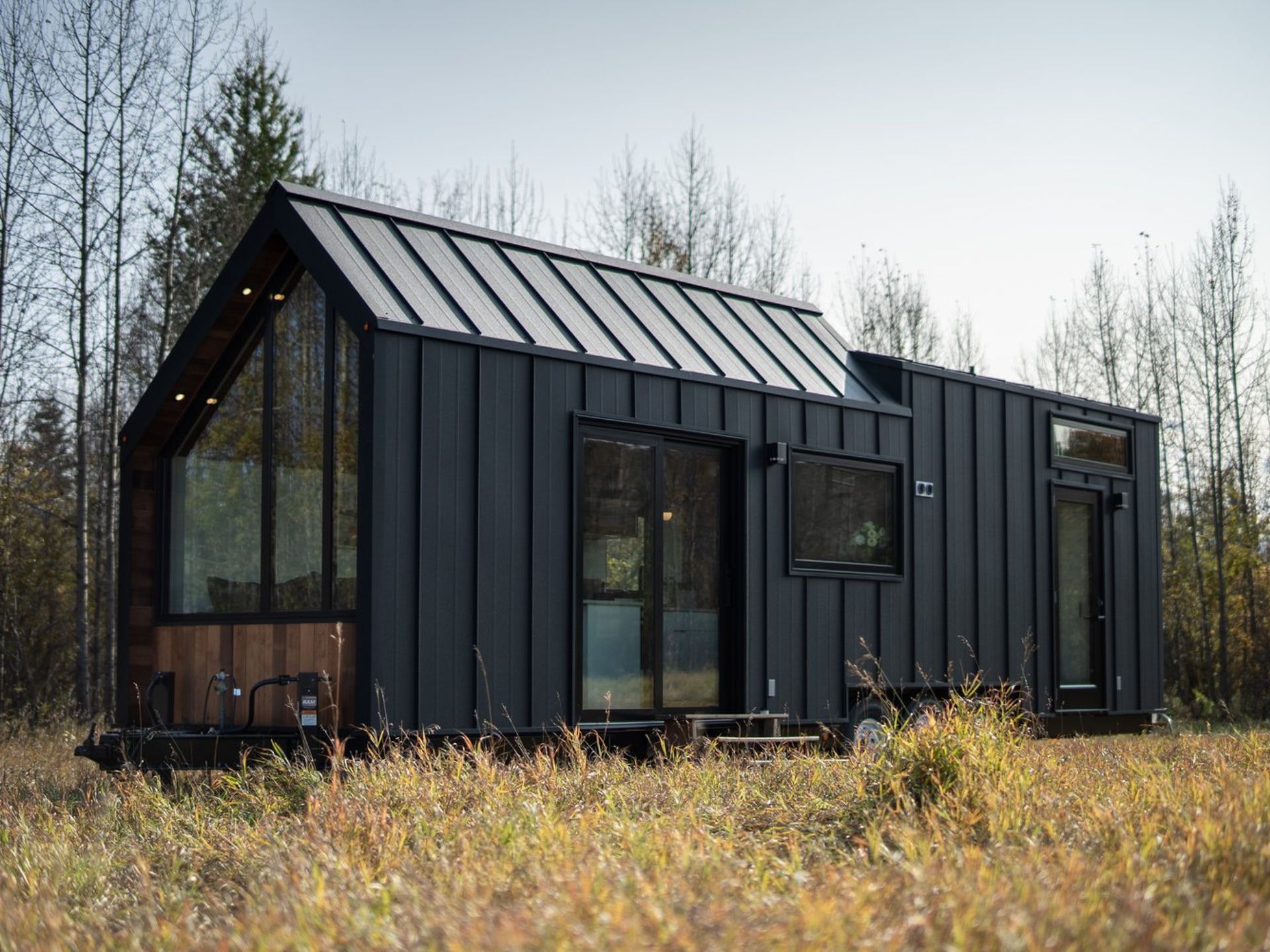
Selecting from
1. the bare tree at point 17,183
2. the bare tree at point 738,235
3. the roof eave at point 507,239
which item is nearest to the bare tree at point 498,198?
the bare tree at point 738,235

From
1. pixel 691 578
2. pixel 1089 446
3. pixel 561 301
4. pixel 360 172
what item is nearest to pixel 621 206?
pixel 360 172

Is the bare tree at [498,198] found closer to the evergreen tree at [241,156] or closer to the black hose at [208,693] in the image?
the evergreen tree at [241,156]

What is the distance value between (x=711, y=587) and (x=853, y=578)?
124 cm

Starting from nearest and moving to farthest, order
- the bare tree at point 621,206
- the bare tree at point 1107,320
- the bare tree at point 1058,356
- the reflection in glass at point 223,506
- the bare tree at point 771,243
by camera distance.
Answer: the reflection in glass at point 223,506
the bare tree at point 621,206
the bare tree at point 771,243
the bare tree at point 1107,320
the bare tree at point 1058,356

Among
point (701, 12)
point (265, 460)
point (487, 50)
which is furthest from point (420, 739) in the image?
point (487, 50)

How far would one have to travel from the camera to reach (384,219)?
28.2 ft

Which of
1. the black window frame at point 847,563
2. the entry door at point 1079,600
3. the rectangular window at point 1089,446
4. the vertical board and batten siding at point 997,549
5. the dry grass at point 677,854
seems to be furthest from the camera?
the rectangular window at point 1089,446

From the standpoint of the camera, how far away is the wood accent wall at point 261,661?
747cm

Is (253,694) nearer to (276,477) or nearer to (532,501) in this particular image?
(276,477)

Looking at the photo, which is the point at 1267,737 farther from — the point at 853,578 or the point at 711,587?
the point at 711,587

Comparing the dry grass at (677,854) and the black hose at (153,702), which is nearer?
the dry grass at (677,854)

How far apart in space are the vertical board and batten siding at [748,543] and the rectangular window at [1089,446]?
0.12 m

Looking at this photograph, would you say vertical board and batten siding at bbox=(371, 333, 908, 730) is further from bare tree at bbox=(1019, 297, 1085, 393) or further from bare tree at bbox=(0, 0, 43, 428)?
bare tree at bbox=(1019, 297, 1085, 393)

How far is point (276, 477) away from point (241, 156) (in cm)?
1403
